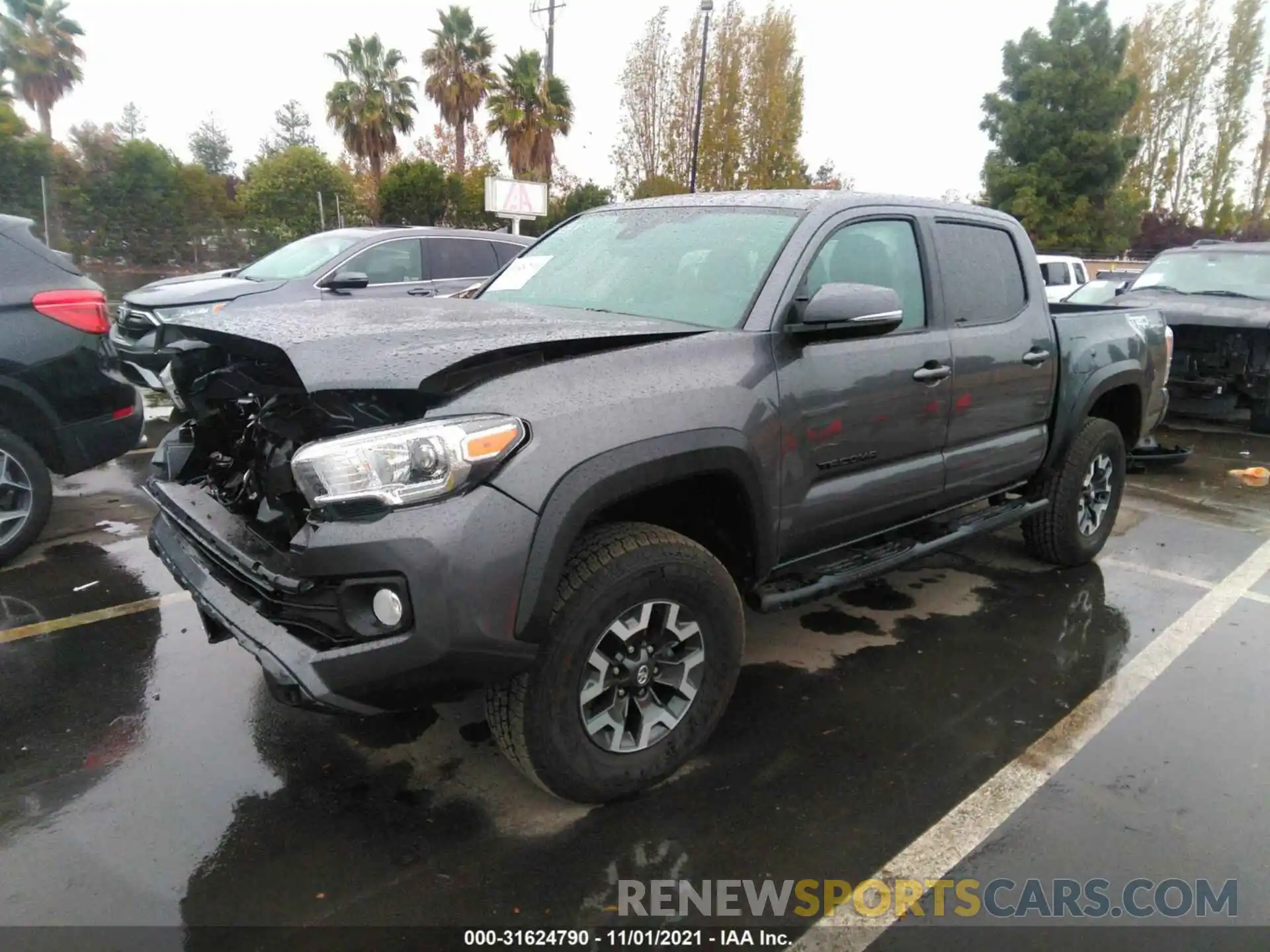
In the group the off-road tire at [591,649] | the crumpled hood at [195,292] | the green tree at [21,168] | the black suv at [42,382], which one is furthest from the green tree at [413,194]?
the off-road tire at [591,649]

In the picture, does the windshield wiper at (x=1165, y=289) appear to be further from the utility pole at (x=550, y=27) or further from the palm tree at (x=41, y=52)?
the palm tree at (x=41, y=52)

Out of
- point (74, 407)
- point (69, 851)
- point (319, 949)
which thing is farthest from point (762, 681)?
point (74, 407)

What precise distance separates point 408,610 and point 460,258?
6.96 meters

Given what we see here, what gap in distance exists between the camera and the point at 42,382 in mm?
4508

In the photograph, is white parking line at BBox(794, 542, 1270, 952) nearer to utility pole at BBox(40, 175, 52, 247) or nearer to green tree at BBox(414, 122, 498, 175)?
utility pole at BBox(40, 175, 52, 247)

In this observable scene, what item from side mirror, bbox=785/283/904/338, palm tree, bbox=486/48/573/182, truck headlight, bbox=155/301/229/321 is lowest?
truck headlight, bbox=155/301/229/321

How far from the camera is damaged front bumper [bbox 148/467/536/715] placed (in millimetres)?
2160

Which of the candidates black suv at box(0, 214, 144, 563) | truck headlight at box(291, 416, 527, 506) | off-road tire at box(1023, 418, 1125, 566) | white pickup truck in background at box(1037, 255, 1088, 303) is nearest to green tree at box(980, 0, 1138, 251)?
white pickup truck in background at box(1037, 255, 1088, 303)

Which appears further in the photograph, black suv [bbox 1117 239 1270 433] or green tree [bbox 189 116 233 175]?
green tree [bbox 189 116 233 175]

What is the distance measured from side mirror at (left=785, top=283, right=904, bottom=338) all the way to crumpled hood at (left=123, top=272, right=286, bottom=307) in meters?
5.97

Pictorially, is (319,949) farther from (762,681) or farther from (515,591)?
(762,681)

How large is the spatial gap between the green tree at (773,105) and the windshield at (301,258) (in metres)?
25.7

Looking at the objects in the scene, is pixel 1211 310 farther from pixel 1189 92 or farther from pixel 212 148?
pixel 212 148

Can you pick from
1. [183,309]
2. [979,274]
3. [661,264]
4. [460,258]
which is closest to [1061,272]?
[460,258]
